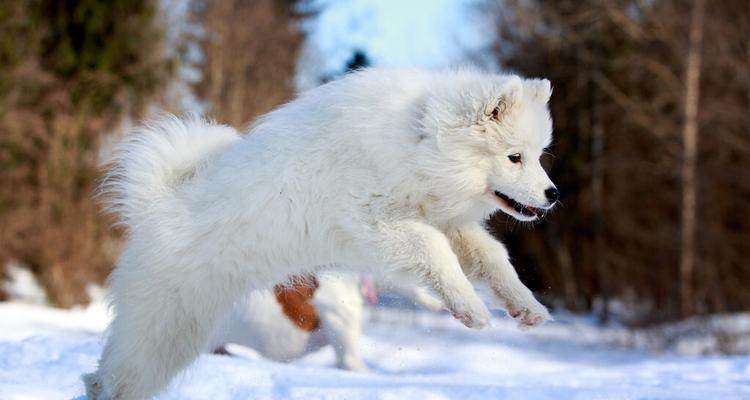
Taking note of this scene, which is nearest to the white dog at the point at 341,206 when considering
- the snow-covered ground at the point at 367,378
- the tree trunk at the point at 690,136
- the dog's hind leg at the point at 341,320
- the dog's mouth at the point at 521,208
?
the dog's mouth at the point at 521,208

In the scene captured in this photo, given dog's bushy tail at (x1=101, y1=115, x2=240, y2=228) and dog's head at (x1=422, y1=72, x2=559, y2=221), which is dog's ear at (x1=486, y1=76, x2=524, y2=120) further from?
dog's bushy tail at (x1=101, y1=115, x2=240, y2=228)

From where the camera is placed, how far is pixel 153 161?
15.5 feet

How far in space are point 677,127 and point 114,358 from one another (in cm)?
1463

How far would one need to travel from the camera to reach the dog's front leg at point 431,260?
13.6ft

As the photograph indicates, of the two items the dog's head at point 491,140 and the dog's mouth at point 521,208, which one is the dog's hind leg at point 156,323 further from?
the dog's mouth at point 521,208

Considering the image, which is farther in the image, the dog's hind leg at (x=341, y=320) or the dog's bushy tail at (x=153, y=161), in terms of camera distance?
the dog's hind leg at (x=341, y=320)

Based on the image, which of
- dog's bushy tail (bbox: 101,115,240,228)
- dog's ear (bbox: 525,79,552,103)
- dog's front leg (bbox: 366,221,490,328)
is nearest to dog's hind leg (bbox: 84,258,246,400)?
dog's bushy tail (bbox: 101,115,240,228)

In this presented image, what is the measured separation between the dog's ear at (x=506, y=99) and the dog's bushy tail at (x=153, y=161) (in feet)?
4.74

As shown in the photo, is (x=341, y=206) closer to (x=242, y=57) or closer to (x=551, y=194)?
(x=551, y=194)

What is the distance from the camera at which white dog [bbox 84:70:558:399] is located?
434 cm

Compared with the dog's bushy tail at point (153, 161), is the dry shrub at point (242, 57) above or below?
above

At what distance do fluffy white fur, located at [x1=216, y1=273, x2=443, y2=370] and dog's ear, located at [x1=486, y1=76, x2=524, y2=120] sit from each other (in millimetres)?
Result: 3394

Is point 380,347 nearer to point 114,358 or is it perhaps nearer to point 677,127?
point 114,358

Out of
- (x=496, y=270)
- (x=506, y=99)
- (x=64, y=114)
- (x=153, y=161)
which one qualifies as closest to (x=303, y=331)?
(x=153, y=161)
